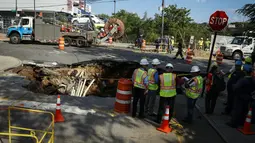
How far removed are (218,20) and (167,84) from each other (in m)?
4.39

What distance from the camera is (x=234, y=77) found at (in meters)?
7.91

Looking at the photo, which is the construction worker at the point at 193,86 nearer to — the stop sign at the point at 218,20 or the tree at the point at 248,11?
the stop sign at the point at 218,20

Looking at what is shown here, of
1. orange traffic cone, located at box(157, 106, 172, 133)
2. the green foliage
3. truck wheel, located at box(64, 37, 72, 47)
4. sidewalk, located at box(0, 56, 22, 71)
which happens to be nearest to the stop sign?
orange traffic cone, located at box(157, 106, 172, 133)

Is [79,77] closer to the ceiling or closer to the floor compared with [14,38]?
closer to the floor

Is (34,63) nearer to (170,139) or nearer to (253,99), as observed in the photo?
(170,139)

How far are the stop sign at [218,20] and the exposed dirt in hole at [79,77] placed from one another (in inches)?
226

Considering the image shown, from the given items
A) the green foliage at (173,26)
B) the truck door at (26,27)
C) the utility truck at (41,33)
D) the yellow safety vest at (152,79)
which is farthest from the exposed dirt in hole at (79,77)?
the green foliage at (173,26)

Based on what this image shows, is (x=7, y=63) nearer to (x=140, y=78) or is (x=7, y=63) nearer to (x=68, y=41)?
(x=140, y=78)

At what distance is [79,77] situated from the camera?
41.6ft

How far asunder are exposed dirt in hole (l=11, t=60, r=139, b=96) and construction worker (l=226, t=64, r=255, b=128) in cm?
709

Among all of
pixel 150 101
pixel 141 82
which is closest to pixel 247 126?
pixel 150 101

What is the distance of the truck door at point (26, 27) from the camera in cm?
2247

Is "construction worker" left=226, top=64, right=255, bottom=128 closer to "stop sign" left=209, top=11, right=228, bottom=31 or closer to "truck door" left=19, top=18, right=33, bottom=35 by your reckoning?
"stop sign" left=209, top=11, right=228, bottom=31

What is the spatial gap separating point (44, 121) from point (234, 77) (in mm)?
6005
